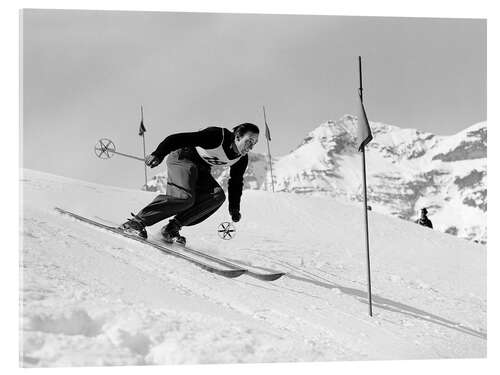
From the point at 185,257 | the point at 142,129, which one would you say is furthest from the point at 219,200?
the point at 142,129

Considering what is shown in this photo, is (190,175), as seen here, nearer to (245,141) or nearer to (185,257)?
(245,141)

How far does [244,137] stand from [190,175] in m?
0.69

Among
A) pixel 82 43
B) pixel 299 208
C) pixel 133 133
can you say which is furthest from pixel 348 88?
pixel 82 43

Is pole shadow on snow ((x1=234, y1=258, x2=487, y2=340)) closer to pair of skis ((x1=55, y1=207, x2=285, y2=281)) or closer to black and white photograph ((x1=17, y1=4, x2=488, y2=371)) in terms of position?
black and white photograph ((x1=17, y1=4, x2=488, y2=371))

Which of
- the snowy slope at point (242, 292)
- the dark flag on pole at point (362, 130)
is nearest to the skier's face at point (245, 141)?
the snowy slope at point (242, 292)

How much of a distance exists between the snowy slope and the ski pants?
19 centimetres

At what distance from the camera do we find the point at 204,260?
5527 millimetres

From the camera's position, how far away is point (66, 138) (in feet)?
20.1

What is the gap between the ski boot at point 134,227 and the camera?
18.9ft

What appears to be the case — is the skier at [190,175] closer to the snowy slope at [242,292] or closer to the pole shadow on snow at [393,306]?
the snowy slope at [242,292]

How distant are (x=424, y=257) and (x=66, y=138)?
14.6 feet

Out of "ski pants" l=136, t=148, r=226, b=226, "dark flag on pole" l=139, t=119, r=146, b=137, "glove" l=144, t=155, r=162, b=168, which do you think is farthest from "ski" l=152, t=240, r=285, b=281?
"dark flag on pole" l=139, t=119, r=146, b=137

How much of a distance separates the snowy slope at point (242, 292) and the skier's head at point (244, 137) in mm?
787
